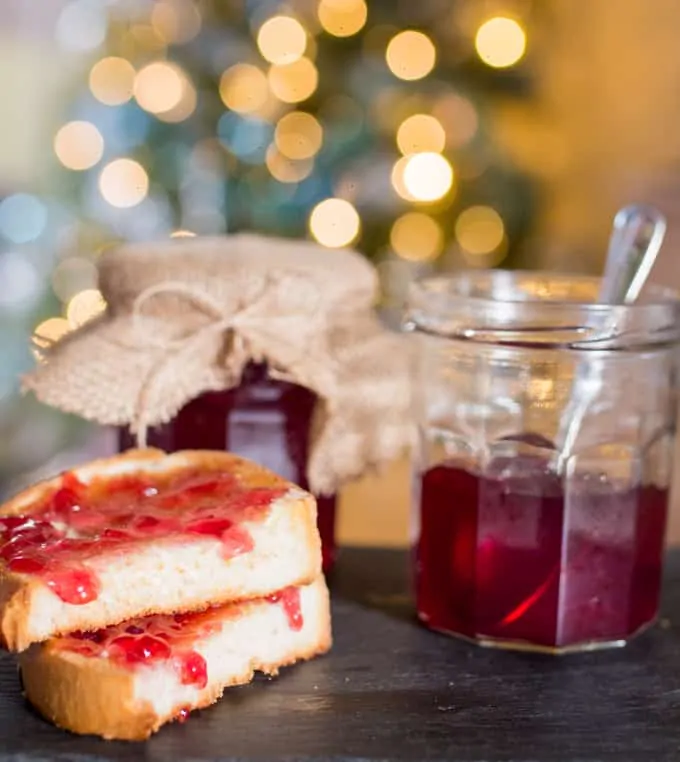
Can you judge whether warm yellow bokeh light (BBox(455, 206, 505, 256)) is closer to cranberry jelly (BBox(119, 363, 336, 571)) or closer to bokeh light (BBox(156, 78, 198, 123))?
bokeh light (BBox(156, 78, 198, 123))

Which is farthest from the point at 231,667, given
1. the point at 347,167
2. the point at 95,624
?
the point at 347,167

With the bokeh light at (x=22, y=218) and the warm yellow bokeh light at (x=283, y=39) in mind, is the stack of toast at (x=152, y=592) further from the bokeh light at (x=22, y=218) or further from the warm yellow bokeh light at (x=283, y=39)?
the bokeh light at (x=22, y=218)

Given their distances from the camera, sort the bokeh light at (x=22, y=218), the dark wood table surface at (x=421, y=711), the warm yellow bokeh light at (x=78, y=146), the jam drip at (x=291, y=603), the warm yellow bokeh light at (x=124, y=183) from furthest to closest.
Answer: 1. the bokeh light at (x=22, y=218)
2. the warm yellow bokeh light at (x=78, y=146)
3. the warm yellow bokeh light at (x=124, y=183)
4. the jam drip at (x=291, y=603)
5. the dark wood table surface at (x=421, y=711)

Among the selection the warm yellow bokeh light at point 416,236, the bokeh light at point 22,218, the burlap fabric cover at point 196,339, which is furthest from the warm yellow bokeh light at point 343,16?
the burlap fabric cover at point 196,339

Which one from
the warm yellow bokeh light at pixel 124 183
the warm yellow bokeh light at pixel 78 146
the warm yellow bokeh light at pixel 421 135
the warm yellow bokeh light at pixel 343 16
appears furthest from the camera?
the warm yellow bokeh light at pixel 78 146

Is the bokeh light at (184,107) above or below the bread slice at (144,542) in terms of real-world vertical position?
above

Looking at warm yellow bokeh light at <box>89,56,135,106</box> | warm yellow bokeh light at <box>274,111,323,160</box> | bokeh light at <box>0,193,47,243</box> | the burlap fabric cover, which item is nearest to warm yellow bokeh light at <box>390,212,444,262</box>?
warm yellow bokeh light at <box>274,111,323,160</box>

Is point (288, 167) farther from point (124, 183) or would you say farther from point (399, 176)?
point (124, 183)
